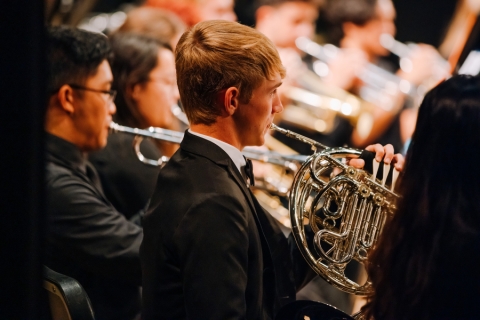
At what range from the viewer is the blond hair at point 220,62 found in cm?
135

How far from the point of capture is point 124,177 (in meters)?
2.38

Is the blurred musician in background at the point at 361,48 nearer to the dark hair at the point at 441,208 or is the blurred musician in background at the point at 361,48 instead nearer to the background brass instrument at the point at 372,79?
the background brass instrument at the point at 372,79

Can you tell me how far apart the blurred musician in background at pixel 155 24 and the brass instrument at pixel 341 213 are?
5.31 feet

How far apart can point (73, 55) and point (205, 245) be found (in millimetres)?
1113

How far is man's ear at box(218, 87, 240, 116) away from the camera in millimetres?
1364

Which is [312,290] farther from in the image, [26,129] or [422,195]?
[26,129]

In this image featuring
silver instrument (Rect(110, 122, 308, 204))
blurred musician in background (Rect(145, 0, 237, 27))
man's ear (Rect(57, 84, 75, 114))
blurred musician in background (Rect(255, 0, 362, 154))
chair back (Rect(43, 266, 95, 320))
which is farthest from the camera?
blurred musician in background (Rect(255, 0, 362, 154))

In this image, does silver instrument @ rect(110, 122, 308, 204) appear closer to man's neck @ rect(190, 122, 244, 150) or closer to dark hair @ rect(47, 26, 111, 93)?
dark hair @ rect(47, 26, 111, 93)

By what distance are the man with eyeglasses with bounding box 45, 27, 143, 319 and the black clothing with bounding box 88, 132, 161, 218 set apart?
231mm

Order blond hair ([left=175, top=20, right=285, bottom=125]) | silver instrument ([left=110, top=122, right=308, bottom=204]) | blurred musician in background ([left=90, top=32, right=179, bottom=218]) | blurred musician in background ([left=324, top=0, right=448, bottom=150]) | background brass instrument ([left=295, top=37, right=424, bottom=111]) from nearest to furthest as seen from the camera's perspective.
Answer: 1. blond hair ([left=175, top=20, right=285, bottom=125])
2. silver instrument ([left=110, top=122, right=308, bottom=204])
3. blurred musician in background ([left=90, top=32, right=179, bottom=218])
4. background brass instrument ([left=295, top=37, right=424, bottom=111])
5. blurred musician in background ([left=324, top=0, right=448, bottom=150])

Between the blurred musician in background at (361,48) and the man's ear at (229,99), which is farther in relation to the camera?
the blurred musician in background at (361,48)

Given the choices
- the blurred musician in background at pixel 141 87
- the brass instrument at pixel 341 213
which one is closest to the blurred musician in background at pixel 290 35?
the blurred musician in background at pixel 141 87

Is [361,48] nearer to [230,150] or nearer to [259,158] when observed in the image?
[259,158]

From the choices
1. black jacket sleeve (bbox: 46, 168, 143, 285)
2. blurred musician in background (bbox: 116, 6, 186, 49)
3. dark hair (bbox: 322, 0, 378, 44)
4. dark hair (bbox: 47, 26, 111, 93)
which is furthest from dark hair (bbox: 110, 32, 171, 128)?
dark hair (bbox: 322, 0, 378, 44)
